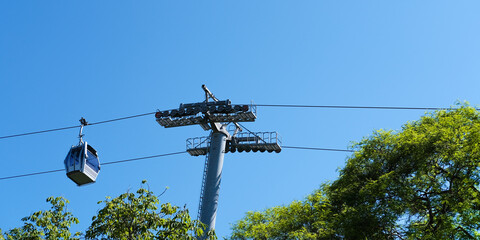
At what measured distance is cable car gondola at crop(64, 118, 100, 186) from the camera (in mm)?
22312

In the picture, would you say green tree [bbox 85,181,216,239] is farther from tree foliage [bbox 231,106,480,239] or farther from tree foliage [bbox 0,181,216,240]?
tree foliage [bbox 231,106,480,239]

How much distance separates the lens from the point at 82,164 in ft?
73.0

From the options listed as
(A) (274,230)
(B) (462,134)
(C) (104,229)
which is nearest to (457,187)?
(B) (462,134)

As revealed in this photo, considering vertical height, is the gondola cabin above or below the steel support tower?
below

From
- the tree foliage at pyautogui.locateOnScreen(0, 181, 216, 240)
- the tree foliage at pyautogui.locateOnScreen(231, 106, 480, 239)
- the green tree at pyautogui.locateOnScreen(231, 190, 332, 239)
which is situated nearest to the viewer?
the tree foliage at pyautogui.locateOnScreen(0, 181, 216, 240)

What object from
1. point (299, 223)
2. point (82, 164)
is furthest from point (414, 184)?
point (82, 164)

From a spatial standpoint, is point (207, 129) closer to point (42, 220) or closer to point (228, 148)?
point (228, 148)

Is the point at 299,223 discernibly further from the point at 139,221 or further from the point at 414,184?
the point at 139,221

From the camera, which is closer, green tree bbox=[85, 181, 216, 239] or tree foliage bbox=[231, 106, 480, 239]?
green tree bbox=[85, 181, 216, 239]

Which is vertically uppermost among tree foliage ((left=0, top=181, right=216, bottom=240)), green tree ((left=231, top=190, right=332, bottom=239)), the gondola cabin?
green tree ((left=231, top=190, right=332, bottom=239))

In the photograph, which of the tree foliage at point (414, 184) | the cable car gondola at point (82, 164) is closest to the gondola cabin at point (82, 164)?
the cable car gondola at point (82, 164)

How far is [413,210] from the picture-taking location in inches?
1042

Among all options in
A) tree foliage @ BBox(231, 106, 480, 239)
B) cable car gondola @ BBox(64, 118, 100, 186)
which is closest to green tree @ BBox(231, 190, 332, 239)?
tree foliage @ BBox(231, 106, 480, 239)

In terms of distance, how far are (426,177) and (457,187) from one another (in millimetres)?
1427
